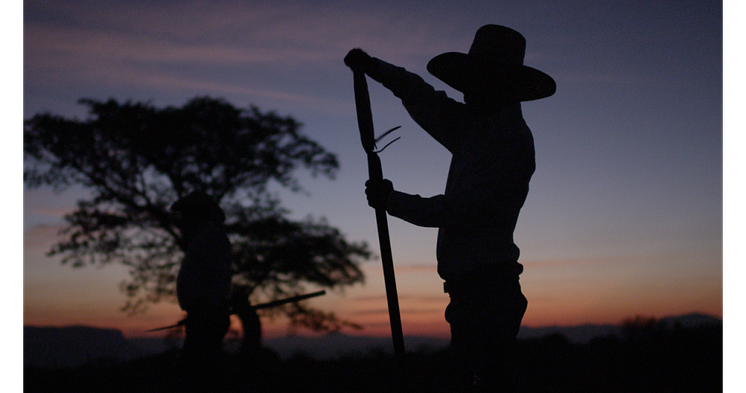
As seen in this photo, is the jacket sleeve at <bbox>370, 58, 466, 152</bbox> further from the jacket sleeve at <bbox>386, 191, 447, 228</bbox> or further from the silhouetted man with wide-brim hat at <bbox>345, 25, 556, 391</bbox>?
the jacket sleeve at <bbox>386, 191, 447, 228</bbox>

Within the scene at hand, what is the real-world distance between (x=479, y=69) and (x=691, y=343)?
226 inches

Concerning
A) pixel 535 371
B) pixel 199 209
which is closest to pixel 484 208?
pixel 535 371

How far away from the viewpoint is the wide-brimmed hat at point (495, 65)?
327 cm

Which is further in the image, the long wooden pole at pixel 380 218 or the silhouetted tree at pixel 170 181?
the silhouetted tree at pixel 170 181

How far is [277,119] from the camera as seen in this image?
18.8 meters

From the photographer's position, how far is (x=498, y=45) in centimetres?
333

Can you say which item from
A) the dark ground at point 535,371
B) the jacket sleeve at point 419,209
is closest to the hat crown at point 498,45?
the jacket sleeve at point 419,209

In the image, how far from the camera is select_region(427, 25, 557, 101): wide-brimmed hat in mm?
3270

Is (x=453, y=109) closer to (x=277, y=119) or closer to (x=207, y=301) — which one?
→ (x=207, y=301)

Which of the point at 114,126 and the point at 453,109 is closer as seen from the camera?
the point at 453,109


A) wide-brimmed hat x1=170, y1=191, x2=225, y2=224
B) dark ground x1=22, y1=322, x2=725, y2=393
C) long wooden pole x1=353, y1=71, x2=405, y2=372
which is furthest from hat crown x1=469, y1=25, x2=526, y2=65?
wide-brimmed hat x1=170, y1=191, x2=225, y2=224

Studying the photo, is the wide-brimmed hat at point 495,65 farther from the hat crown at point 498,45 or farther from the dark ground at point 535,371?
the dark ground at point 535,371
